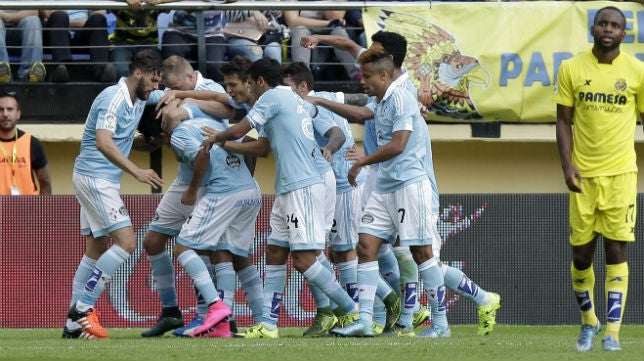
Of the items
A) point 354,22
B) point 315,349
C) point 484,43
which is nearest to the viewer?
point 315,349

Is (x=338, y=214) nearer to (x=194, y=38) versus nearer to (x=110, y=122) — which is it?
(x=110, y=122)

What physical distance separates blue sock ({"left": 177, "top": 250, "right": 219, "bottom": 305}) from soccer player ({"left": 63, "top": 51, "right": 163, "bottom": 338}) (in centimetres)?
46

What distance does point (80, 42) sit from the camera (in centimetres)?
1473

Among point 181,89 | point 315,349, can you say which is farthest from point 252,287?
point 315,349

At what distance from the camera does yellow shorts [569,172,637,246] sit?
8.49m

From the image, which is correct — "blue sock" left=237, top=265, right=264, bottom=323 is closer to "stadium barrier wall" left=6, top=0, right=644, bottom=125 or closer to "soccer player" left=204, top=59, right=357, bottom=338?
"soccer player" left=204, top=59, right=357, bottom=338

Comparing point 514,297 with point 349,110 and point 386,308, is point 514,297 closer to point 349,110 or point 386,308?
point 386,308

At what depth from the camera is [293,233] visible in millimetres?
9938

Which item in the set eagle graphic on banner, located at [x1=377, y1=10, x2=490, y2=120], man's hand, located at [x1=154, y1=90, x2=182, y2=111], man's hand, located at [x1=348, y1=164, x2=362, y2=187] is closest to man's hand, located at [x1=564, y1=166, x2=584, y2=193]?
man's hand, located at [x1=348, y1=164, x2=362, y2=187]

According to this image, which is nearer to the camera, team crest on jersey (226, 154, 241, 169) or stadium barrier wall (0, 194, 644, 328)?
team crest on jersey (226, 154, 241, 169)

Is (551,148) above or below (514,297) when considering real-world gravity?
above

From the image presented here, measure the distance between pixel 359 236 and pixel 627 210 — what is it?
238cm

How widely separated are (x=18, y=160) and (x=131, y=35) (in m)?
2.34

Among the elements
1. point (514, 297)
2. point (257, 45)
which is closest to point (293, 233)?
point (514, 297)
